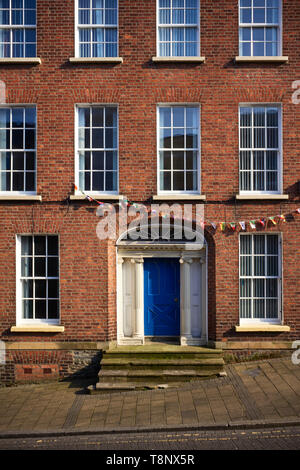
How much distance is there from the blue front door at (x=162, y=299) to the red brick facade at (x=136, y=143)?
1.00 meters

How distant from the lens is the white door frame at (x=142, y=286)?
451 inches

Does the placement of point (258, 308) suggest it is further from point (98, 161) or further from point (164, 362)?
point (98, 161)

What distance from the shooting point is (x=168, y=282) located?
38.3 feet

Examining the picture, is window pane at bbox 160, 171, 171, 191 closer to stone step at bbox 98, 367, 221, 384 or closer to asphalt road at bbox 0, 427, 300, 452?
stone step at bbox 98, 367, 221, 384

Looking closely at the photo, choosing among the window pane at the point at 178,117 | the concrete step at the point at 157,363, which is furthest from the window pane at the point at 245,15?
the concrete step at the point at 157,363

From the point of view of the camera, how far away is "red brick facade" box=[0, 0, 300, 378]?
36.9 feet

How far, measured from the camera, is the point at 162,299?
458 inches

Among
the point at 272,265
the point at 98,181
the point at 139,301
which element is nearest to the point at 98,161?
the point at 98,181

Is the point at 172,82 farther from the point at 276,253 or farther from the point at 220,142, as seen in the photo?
the point at 276,253

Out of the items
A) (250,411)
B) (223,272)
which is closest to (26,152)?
(223,272)

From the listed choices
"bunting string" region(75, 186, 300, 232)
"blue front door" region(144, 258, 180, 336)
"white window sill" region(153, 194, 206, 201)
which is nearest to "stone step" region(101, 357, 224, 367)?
"blue front door" region(144, 258, 180, 336)

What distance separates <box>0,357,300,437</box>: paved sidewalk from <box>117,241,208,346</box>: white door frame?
1.50 meters

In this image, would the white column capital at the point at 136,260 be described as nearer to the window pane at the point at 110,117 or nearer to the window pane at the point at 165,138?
the window pane at the point at 165,138

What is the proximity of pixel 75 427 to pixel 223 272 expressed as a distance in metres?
5.24
